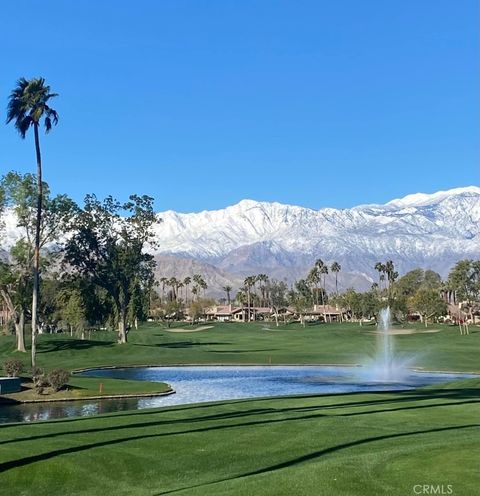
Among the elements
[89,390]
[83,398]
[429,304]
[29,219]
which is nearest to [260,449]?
[83,398]

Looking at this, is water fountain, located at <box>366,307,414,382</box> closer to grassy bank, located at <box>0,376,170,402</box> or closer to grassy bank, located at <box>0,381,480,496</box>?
grassy bank, located at <box>0,376,170,402</box>

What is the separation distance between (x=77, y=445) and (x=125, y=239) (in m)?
74.5

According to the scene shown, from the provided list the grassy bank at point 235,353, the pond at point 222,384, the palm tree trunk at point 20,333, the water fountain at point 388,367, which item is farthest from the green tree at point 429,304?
the palm tree trunk at point 20,333

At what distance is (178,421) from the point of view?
27984mm

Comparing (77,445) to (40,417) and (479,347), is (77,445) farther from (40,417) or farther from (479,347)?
(479,347)

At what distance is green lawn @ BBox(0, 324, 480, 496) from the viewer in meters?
16.4

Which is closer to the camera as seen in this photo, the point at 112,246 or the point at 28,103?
the point at 28,103
